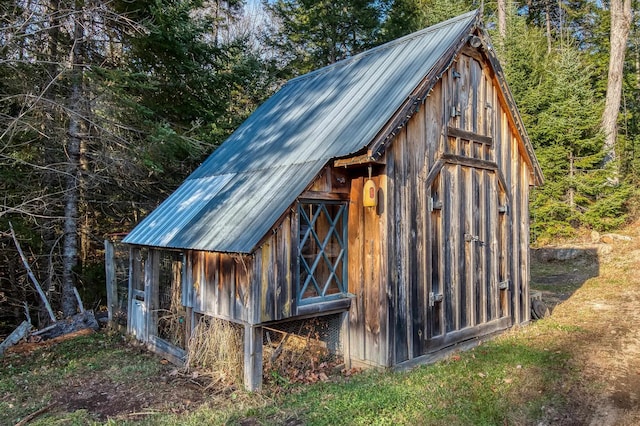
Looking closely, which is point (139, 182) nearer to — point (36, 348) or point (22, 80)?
point (22, 80)

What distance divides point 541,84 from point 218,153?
16.3m

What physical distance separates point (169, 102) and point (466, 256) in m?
8.96

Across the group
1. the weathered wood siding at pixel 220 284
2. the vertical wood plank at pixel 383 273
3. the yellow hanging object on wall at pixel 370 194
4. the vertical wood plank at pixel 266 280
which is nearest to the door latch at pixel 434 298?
the vertical wood plank at pixel 383 273

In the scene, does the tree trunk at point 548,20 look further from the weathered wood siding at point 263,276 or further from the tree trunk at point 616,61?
the weathered wood siding at point 263,276

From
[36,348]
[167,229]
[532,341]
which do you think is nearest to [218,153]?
[167,229]

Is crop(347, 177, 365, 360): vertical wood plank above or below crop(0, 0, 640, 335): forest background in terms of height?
below

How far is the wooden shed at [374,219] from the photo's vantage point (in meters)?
6.10

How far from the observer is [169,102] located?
40.3ft

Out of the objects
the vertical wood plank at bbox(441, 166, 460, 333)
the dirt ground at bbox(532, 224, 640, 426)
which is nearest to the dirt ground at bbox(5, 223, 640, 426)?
the dirt ground at bbox(532, 224, 640, 426)

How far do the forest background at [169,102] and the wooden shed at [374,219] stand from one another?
8.51 ft

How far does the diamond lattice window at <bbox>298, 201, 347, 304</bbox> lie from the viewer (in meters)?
6.59

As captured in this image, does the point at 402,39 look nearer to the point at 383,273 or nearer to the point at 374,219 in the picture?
the point at 374,219

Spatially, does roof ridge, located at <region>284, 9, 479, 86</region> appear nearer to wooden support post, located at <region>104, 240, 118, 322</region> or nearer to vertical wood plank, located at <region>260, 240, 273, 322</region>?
vertical wood plank, located at <region>260, 240, 273, 322</region>

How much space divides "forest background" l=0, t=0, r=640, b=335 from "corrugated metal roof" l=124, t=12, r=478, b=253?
1545 mm
